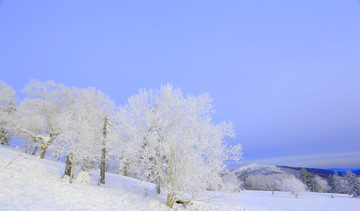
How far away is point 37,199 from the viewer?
8.66m

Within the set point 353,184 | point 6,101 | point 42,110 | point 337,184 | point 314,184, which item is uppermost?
point 6,101

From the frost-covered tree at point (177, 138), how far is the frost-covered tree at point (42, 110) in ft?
44.2

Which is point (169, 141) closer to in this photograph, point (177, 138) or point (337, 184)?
point (177, 138)

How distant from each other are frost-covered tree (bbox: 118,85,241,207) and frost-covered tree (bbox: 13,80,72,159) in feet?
44.2

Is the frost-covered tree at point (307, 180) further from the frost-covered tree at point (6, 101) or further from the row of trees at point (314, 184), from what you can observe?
the frost-covered tree at point (6, 101)

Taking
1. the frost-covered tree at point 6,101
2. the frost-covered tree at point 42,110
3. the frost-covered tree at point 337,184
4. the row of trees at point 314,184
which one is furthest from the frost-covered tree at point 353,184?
the frost-covered tree at point 6,101

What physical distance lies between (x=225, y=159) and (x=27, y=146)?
32.5 metres

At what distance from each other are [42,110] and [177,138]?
64.8 ft

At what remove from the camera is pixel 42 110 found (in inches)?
883

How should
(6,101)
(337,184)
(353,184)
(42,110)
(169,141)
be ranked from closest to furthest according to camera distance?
(169,141)
(42,110)
(6,101)
(353,184)
(337,184)

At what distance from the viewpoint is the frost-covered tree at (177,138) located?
1178cm

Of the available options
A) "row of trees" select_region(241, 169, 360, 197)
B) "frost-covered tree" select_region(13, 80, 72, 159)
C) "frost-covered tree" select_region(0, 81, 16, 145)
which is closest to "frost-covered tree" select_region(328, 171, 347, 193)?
"row of trees" select_region(241, 169, 360, 197)

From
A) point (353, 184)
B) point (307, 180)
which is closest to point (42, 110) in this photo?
point (353, 184)

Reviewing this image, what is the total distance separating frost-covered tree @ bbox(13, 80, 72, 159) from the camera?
21.6 meters
